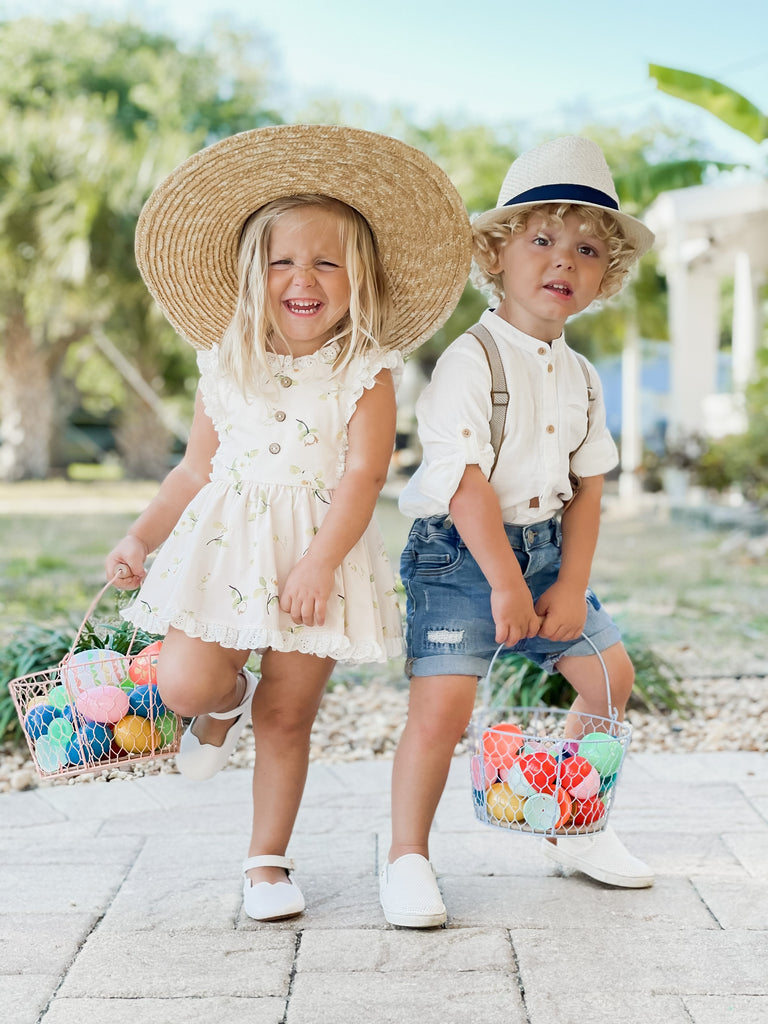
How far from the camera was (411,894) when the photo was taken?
91.4 inches

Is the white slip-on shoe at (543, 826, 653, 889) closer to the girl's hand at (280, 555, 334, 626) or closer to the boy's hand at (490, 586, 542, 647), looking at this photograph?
the boy's hand at (490, 586, 542, 647)

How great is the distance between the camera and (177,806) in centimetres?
315

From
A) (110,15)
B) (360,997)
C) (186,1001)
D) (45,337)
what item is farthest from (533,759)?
(110,15)

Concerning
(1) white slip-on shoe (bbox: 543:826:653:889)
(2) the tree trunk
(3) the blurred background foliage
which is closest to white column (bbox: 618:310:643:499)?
(3) the blurred background foliage

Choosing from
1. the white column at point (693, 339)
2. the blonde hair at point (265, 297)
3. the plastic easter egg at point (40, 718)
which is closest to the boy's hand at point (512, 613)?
the blonde hair at point (265, 297)

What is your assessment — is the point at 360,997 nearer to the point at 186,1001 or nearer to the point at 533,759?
the point at 186,1001

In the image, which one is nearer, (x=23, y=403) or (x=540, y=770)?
(x=540, y=770)

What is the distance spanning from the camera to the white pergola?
11000 millimetres

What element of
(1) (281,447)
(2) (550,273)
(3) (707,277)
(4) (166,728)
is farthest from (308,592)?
(3) (707,277)

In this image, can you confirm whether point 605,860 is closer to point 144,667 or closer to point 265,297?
point 144,667

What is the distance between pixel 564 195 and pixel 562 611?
912mm

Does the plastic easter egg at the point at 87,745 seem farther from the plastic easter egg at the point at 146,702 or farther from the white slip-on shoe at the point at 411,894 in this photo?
the white slip-on shoe at the point at 411,894

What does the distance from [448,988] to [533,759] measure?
0.47 meters

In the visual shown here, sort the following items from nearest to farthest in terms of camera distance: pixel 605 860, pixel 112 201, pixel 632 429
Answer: pixel 605 860, pixel 112 201, pixel 632 429
